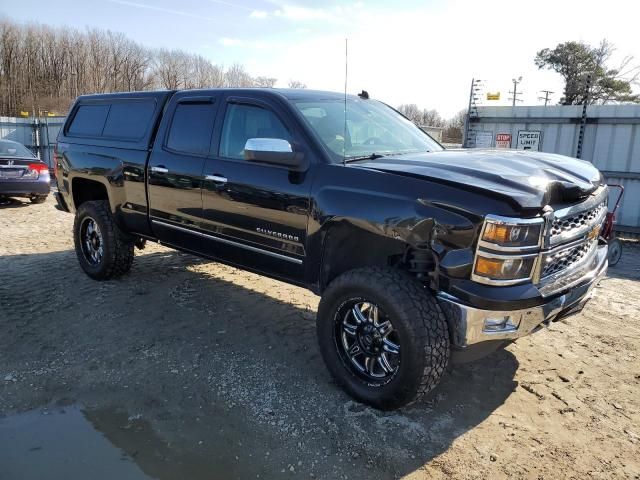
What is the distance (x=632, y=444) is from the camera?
9.69 ft

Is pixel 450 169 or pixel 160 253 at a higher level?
pixel 450 169

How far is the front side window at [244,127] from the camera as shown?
3.94m

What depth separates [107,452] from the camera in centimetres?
287

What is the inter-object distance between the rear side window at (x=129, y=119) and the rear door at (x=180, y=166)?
34 centimetres

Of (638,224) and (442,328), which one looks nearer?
(442,328)

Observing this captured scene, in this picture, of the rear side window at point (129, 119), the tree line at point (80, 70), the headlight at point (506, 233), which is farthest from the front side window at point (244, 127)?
the tree line at point (80, 70)

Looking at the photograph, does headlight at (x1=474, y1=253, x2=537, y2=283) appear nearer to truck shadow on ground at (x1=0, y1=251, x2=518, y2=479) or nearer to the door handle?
truck shadow on ground at (x1=0, y1=251, x2=518, y2=479)

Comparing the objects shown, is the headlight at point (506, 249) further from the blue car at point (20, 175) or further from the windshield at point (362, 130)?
the blue car at point (20, 175)

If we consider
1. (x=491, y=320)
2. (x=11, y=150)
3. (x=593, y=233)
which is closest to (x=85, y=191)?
(x=491, y=320)

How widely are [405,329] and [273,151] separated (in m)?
1.51

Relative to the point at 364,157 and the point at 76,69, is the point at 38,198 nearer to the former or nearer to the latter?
the point at 364,157

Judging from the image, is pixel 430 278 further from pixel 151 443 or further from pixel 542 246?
pixel 151 443

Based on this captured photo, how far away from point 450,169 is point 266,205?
54.6 inches

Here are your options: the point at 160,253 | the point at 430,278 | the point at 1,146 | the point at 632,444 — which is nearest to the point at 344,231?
the point at 430,278
